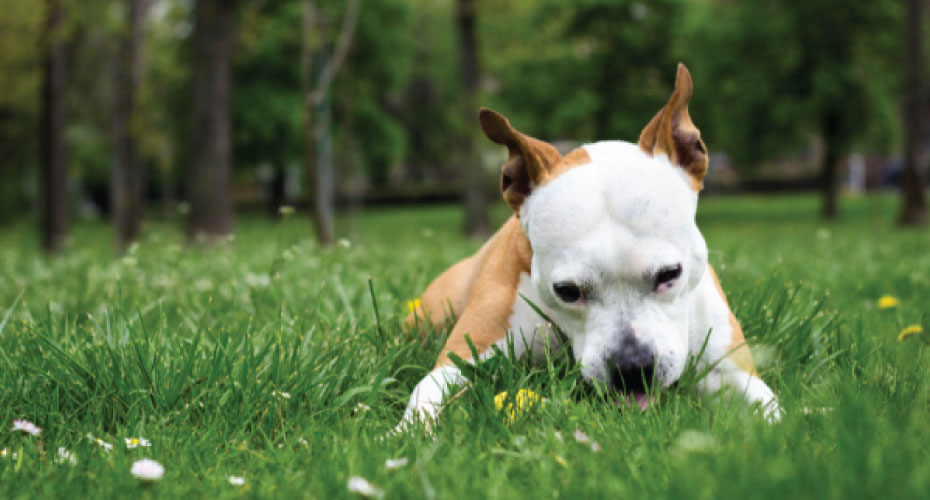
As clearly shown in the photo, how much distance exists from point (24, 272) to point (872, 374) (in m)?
6.54

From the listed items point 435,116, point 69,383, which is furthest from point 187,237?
point 435,116

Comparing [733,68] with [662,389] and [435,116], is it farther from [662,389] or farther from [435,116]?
[662,389]

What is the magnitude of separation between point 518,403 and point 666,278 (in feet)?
1.85

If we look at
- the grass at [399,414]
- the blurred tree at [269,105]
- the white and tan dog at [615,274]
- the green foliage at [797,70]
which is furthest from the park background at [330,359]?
the blurred tree at [269,105]

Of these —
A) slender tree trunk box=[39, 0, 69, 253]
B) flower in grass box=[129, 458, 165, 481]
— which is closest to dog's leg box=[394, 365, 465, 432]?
flower in grass box=[129, 458, 165, 481]

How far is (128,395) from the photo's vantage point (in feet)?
7.65

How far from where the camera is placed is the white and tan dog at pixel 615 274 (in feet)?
7.30

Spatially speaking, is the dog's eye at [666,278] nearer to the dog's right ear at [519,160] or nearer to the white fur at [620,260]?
the white fur at [620,260]

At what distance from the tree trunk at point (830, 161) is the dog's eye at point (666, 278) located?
2002 cm

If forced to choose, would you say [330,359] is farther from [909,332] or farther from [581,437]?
[909,332]

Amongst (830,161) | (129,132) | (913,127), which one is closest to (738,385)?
(913,127)

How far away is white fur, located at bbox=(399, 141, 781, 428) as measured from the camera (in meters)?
2.22

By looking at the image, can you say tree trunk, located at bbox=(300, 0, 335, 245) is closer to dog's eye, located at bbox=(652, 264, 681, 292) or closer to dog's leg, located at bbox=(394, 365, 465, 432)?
dog's leg, located at bbox=(394, 365, 465, 432)

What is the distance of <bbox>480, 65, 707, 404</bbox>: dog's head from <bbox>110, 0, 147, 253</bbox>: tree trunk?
36.6ft
